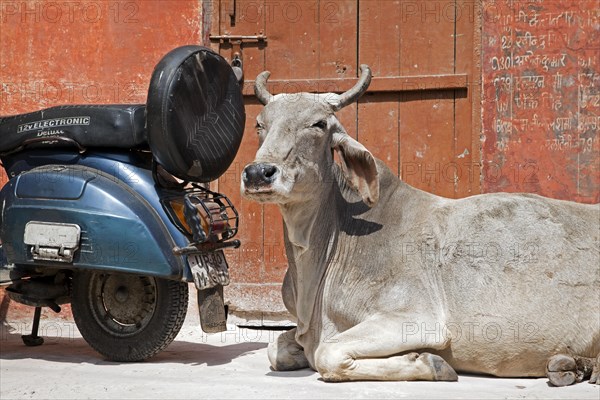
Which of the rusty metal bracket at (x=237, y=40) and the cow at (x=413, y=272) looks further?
the rusty metal bracket at (x=237, y=40)

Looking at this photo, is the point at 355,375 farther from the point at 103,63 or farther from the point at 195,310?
the point at 103,63

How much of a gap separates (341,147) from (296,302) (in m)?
0.90

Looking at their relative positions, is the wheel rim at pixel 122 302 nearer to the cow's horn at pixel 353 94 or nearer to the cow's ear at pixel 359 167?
the cow's ear at pixel 359 167

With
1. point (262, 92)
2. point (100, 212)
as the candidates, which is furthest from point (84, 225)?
point (262, 92)

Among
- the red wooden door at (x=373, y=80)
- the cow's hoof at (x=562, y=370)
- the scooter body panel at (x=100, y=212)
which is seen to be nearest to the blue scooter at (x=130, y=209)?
the scooter body panel at (x=100, y=212)

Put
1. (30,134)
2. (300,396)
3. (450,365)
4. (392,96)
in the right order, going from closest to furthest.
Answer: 1. (300,396)
2. (450,365)
3. (30,134)
4. (392,96)

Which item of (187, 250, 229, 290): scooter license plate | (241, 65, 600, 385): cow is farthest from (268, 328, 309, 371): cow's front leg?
(187, 250, 229, 290): scooter license plate

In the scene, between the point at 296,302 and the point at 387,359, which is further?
the point at 296,302

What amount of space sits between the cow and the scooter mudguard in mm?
806

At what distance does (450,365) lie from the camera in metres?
5.17

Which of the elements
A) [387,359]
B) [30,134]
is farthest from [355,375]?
[30,134]

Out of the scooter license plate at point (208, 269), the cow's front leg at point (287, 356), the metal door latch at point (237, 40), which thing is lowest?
the cow's front leg at point (287, 356)

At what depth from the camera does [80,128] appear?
585 centimetres

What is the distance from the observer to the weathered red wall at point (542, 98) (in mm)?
6742
